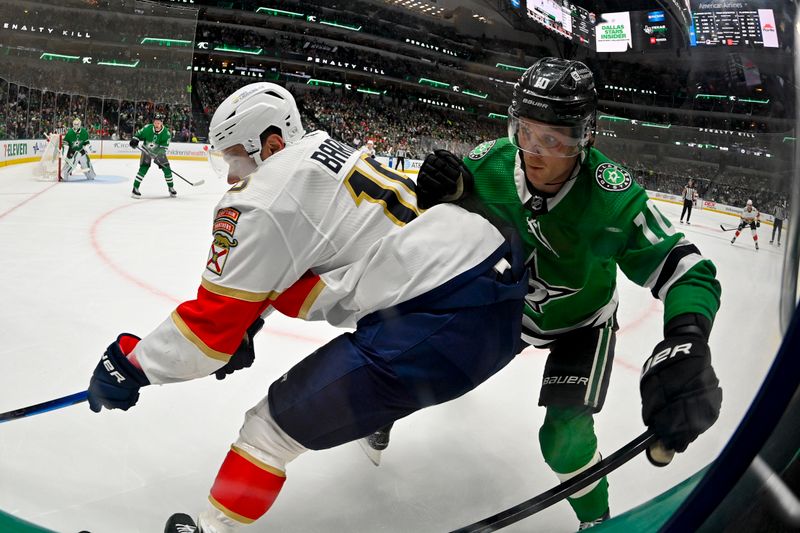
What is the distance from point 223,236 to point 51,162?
0.85m

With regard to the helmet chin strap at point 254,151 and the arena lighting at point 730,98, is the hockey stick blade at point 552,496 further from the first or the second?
the helmet chin strap at point 254,151

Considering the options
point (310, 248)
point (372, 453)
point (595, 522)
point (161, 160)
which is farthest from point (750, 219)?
point (161, 160)

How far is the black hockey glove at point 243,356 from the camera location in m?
1.19

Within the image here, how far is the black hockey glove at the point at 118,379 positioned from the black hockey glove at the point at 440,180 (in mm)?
566

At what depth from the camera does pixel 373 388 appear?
0.96 m

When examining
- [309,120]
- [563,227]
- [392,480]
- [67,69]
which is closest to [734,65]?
[563,227]

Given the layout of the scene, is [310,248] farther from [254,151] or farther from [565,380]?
[565,380]

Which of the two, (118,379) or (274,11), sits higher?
(274,11)

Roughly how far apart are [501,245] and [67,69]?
85cm

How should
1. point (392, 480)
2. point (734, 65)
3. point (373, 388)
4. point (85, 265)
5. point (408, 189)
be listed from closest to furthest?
point (734, 65)
point (373, 388)
point (408, 189)
point (392, 480)
point (85, 265)

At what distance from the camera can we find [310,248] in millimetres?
972

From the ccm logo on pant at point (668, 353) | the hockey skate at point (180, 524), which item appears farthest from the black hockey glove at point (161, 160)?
the ccm logo on pant at point (668, 353)

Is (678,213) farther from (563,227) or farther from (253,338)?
(253,338)

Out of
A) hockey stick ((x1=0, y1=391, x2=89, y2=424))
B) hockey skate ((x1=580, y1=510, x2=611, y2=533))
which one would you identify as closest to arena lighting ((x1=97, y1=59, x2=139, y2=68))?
hockey stick ((x1=0, y1=391, x2=89, y2=424))
